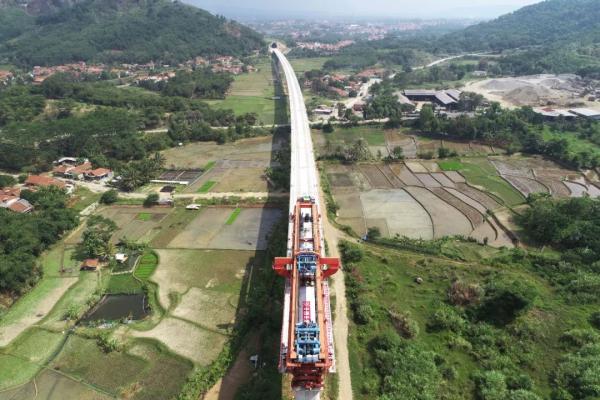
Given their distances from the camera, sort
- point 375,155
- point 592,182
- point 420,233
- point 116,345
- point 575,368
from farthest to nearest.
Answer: point 375,155 < point 592,182 < point 420,233 < point 116,345 < point 575,368

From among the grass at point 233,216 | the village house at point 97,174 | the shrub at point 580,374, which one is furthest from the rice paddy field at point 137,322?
the shrub at point 580,374

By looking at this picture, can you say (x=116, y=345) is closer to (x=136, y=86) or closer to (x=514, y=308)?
(x=514, y=308)

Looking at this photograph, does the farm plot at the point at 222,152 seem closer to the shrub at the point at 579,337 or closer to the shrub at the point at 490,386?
the shrub at the point at 490,386

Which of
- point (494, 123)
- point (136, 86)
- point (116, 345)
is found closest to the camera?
point (116, 345)

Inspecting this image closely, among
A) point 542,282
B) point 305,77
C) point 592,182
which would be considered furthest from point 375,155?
point 305,77

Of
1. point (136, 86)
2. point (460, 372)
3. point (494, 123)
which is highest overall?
point (136, 86)

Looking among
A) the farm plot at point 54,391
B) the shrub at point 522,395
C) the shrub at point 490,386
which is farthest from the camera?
the farm plot at point 54,391

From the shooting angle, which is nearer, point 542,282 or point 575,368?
point 575,368
